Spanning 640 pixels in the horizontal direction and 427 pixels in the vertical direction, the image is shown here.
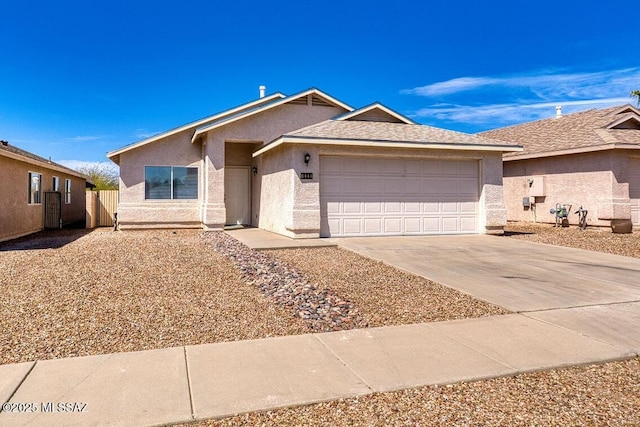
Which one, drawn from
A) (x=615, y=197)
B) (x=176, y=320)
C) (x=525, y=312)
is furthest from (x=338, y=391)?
(x=615, y=197)

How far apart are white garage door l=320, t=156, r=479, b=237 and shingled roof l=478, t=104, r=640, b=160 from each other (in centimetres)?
598

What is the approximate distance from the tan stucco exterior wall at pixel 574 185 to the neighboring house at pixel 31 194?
2084 cm

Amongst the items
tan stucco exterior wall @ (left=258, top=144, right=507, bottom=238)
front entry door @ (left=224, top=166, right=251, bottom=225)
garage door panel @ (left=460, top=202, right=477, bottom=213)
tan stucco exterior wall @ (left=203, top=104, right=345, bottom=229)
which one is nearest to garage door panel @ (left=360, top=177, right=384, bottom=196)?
tan stucco exterior wall @ (left=258, top=144, right=507, bottom=238)

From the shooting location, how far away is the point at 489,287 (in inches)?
266

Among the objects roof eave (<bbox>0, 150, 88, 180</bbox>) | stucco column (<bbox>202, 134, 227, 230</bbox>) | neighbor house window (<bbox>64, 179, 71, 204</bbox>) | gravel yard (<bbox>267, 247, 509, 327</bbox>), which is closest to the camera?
gravel yard (<bbox>267, 247, 509, 327</bbox>)

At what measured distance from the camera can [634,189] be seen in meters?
16.5

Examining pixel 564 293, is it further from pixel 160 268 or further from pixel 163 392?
pixel 160 268

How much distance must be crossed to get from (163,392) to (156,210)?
14.7 metres

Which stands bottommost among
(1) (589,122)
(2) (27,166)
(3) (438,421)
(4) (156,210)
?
(3) (438,421)

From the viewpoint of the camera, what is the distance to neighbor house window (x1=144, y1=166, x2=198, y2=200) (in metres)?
16.7

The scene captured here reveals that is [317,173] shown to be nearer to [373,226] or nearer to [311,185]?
[311,185]

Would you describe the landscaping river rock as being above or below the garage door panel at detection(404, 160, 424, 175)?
below

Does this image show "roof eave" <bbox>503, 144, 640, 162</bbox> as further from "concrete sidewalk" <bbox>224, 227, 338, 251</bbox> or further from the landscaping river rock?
the landscaping river rock

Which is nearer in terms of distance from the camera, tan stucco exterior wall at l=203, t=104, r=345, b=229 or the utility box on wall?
tan stucco exterior wall at l=203, t=104, r=345, b=229
